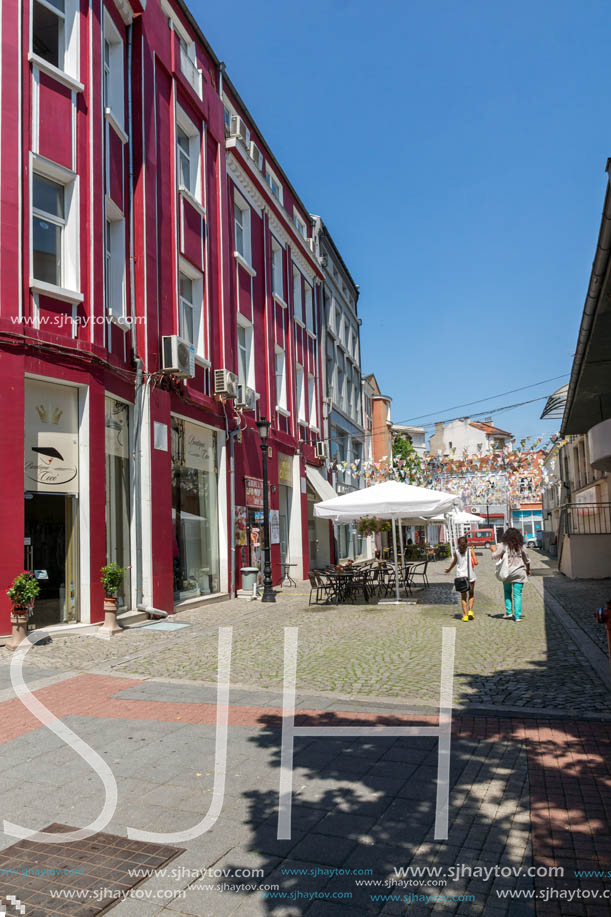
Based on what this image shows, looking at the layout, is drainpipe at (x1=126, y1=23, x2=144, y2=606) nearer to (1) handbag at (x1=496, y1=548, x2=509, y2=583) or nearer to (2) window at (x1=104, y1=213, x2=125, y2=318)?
(2) window at (x1=104, y1=213, x2=125, y2=318)

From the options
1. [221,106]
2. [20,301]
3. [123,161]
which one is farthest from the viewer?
[221,106]

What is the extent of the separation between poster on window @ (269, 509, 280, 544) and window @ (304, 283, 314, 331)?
9.41 m

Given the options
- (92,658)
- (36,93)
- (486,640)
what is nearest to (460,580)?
(486,640)

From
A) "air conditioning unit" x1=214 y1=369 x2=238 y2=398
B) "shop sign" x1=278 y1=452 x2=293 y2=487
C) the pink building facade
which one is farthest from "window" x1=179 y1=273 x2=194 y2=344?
"shop sign" x1=278 y1=452 x2=293 y2=487

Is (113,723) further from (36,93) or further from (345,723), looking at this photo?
(36,93)

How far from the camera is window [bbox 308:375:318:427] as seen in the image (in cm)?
2786

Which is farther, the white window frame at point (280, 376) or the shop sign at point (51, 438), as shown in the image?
the white window frame at point (280, 376)

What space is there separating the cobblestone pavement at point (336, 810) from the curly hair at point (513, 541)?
6401mm

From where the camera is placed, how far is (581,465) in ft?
105

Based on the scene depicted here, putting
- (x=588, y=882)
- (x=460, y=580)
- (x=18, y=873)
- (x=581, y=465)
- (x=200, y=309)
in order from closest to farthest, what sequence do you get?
(x=588, y=882)
(x=18, y=873)
(x=460, y=580)
(x=200, y=309)
(x=581, y=465)

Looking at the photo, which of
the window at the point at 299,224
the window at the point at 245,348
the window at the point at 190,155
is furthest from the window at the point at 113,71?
the window at the point at 299,224

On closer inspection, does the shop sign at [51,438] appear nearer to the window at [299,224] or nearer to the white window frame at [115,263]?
the white window frame at [115,263]

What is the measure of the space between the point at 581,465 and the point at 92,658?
1090 inches

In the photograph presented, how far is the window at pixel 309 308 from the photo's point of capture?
28562mm
